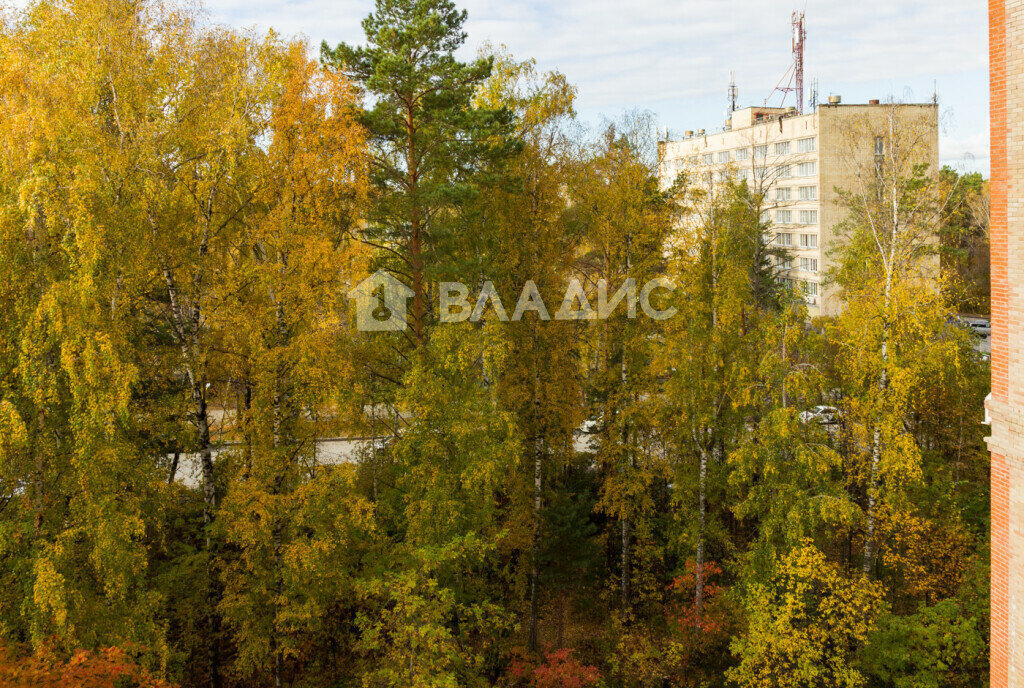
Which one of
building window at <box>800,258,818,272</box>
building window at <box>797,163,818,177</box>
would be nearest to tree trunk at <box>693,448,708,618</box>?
building window at <box>800,258,818,272</box>

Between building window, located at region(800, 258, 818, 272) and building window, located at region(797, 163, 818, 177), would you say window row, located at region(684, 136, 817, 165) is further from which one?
building window, located at region(800, 258, 818, 272)

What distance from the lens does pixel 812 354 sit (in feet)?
74.3

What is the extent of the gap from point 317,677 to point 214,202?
12.9 metres

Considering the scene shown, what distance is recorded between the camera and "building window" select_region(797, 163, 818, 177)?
49.0 m

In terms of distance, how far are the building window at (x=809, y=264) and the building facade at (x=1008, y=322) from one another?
1669 inches

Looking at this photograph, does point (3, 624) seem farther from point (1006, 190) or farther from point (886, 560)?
point (886, 560)

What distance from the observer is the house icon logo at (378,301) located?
21.0 m

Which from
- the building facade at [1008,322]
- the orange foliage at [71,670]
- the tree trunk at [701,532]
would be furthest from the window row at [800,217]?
the orange foliage at [71,670]

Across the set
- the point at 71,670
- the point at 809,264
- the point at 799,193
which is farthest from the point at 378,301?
the point at 799,193

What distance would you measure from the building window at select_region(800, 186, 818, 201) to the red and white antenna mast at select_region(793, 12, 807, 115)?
7.46m

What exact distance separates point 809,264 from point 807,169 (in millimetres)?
6572

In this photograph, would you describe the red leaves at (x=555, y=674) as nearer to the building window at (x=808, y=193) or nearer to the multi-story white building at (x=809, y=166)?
the multi-story white building at (x=809, y=166)

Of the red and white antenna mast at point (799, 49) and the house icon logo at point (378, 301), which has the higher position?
the red and white antenna mast at point (799, 49)

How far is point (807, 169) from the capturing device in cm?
4969
